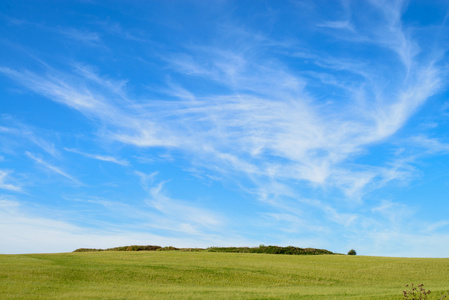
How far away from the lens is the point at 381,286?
108ft

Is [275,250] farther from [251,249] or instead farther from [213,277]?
[213,277]

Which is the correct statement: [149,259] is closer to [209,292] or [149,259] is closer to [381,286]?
[209,292]

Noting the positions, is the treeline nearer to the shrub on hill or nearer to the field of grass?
the shrub on hill

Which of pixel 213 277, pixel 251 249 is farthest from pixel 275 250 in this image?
pixel 213 277

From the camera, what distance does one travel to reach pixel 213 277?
1344 inches

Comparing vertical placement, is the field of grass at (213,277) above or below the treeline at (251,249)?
below

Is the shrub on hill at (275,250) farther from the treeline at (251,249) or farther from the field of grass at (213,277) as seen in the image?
the field of grass at (213,277)

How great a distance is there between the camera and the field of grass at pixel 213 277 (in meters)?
26.2

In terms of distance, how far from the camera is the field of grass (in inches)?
1030

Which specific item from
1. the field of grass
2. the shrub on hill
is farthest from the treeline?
the field of grass

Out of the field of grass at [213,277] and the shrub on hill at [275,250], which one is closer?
the field of grass at [213,277]

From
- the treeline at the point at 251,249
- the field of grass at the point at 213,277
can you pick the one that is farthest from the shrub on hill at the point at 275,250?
the field of grass at the point at 213,277

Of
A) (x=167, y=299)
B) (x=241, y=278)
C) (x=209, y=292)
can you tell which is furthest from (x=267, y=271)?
(x=167, y=299)

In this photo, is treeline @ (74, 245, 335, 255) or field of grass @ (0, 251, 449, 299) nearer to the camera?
field of grass @ (0, 251, 449, 299)
